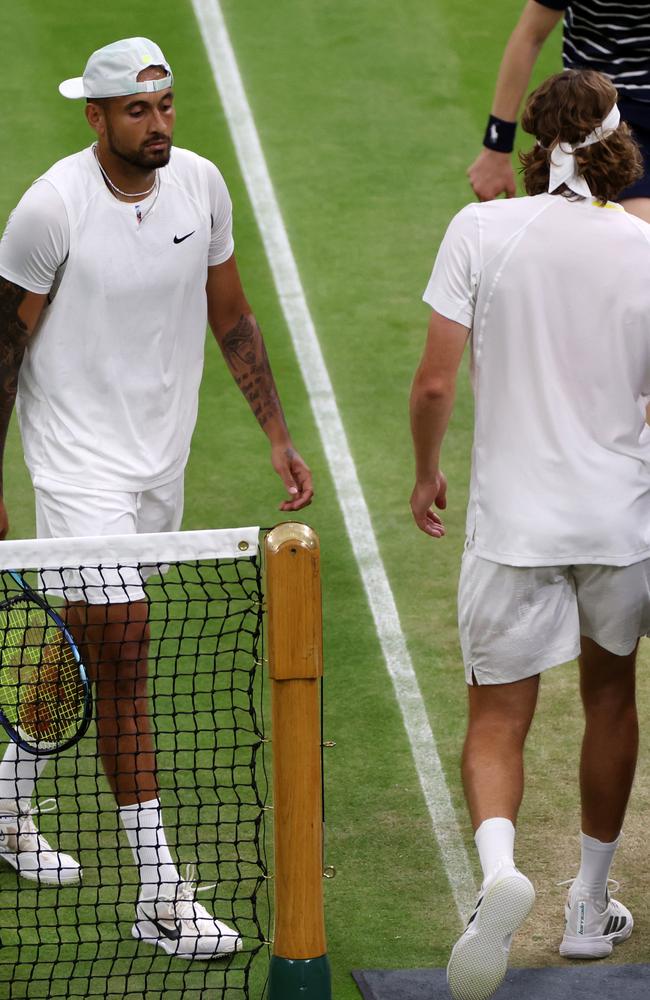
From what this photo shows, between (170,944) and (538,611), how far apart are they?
5.28 feet

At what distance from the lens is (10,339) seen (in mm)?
5379

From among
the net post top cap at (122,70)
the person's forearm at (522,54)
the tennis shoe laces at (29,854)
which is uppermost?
the net post top cap at (122,70)

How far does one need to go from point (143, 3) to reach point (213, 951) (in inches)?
368

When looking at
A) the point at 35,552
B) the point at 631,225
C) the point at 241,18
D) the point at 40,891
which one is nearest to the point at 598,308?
the point at 631,225

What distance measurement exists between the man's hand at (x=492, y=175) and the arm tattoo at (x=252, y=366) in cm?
107

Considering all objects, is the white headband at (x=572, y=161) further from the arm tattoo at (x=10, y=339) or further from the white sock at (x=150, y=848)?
the white sock at (x=150, y=848)

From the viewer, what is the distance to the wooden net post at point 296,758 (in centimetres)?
440

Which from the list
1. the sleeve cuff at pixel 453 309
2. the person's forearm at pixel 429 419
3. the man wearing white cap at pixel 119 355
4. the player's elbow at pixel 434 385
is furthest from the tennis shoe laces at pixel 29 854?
the sleeve cuff at pixel 453 309

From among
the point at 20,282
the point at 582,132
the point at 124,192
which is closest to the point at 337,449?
the point at 124,192

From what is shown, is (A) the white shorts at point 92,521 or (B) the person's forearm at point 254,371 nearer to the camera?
(A) the white shorts at point 92,521

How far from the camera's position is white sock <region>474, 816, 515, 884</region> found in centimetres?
465

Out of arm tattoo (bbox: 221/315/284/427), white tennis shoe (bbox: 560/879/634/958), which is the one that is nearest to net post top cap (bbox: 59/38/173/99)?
arm tattoo (bbox: 221/315/284/427)

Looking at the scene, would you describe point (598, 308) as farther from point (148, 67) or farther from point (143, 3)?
point (143, 3)

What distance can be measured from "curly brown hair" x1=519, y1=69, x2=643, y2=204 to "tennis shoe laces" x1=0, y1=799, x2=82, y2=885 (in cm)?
267
